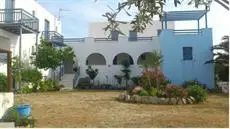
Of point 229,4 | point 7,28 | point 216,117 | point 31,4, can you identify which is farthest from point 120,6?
point 31,4

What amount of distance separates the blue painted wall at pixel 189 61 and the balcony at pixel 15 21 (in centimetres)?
997

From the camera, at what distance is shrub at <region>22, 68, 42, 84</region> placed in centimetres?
2316

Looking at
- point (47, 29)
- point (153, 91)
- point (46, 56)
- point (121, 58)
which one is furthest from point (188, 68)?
point (153, 91)

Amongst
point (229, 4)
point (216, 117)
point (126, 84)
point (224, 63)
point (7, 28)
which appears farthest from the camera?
point (126, 84)

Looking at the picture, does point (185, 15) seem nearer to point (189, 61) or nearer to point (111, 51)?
point (189, 61)

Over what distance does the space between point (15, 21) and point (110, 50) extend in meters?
11.3

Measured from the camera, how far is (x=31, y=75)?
2359 centimetres

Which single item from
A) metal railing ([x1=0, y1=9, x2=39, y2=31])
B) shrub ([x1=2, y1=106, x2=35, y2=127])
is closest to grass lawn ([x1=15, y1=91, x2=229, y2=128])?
shrub ([x1=2, y1=106, x2=35, y2=127])

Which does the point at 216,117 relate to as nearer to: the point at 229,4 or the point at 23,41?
the point at 229,4

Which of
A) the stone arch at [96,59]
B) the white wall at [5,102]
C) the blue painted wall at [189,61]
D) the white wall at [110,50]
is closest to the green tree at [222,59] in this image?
the blue painted wall at [189,61]

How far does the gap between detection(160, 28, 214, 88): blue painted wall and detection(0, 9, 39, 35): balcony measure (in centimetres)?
997

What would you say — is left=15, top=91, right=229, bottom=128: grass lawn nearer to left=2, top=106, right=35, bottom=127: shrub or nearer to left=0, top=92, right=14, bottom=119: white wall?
left=2, top=106, right=35, bottom=127: shrub

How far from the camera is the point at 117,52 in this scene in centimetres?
3177

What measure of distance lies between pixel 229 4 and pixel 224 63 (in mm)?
24484
